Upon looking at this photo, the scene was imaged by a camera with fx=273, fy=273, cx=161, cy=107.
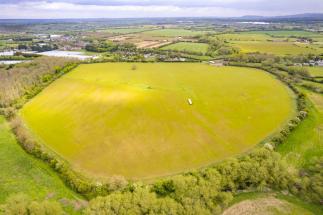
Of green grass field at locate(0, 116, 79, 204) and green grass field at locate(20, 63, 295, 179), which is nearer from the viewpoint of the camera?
green grass field at locate(0, 116, 79, 204)

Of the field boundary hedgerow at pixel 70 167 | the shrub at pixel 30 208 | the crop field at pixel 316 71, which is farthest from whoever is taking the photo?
the crop field at pixel 316 71

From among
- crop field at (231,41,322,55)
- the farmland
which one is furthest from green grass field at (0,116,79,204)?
crop field at (231,41,322,55)

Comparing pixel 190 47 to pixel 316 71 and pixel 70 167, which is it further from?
pixel 70 167

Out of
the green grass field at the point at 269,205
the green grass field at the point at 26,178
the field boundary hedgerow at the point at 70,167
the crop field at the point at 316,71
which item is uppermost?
the crop field at the point at 316,71

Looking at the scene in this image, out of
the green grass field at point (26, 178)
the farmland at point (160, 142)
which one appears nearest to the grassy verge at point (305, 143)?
the farmland at point (160, 142)

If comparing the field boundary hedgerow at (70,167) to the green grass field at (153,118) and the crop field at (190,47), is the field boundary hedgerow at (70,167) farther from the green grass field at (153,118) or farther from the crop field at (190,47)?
the crop field at (190,47)

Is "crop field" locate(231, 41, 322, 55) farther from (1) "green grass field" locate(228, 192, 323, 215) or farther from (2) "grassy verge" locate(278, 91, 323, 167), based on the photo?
(1) "green grass field" locate(228, 192, 323, 215)

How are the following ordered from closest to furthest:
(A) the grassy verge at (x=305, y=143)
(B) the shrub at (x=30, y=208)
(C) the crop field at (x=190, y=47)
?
(B) the shrub at (x=30, y=208) → (A) the grassy verge at (x=305, y=143) → (C) the crop field at (x=190, y=47)

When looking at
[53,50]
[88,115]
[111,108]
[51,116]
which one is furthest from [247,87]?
[53,50]
